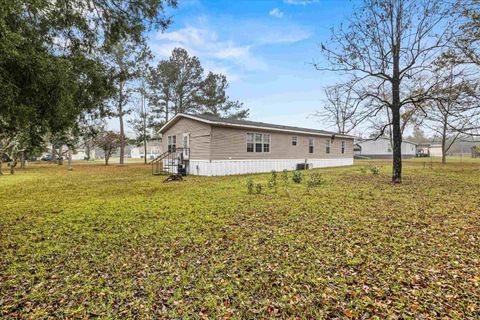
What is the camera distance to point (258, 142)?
1585 cm

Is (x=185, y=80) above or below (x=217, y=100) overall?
above

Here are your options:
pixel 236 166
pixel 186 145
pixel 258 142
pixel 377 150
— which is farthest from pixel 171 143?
pixel 377 150

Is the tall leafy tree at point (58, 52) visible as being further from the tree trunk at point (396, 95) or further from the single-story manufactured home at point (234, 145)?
the tree trunk at point (396, 95)

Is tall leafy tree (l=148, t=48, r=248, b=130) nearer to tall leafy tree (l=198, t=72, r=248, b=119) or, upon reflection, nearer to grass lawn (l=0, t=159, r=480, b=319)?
tall leafy tree (l=198, t=72, r=248, b=119)

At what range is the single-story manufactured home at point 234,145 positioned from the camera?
13.7 metres

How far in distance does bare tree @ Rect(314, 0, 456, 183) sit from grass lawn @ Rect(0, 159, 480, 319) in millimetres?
5701

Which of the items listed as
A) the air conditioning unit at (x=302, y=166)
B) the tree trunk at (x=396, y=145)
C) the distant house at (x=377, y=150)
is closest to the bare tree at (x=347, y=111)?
the tree trunk at (x=396, y=145)

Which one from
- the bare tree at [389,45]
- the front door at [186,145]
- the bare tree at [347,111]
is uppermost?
the bare tree at [389,45]

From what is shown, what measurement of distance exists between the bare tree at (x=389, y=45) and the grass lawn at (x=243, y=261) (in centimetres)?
570

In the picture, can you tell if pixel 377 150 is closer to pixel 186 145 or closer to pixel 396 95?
pixel 396 95

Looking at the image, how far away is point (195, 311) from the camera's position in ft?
7.63

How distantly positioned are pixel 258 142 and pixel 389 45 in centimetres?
853

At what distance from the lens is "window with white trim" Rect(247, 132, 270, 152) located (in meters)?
15.4

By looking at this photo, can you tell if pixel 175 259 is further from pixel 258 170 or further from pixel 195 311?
pixel 258 170
